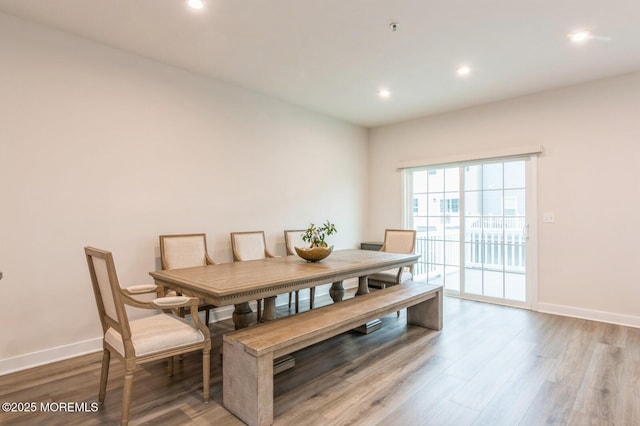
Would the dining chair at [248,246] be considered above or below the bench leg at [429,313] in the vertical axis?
above

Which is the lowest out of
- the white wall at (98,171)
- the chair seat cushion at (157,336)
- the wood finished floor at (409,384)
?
the wood finished floor at (409,384)

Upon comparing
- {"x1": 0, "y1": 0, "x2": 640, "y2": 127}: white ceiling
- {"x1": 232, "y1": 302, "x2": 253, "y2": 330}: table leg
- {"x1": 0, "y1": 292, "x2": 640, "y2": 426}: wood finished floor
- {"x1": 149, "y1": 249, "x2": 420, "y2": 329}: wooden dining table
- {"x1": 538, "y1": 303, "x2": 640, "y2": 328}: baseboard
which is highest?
{"x1": 0, "y1": 0, "x2": 640, "y2": 127}: white ceiling

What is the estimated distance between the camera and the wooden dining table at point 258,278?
2129 mm

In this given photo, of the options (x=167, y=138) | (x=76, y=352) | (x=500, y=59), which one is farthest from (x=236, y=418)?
(x=500, y=59)

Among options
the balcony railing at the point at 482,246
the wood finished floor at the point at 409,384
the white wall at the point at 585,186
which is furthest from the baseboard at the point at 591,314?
the balcony railing at the point at 482,246

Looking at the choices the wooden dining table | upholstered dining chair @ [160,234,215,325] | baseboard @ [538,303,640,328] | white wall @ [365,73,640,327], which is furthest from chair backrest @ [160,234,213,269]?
baseboard @ [538,303,640,328]

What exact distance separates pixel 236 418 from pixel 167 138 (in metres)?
2.72

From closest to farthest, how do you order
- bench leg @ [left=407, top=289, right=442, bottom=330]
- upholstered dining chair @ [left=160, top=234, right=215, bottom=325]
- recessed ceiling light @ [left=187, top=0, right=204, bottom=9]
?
1. recessed ceiling light @ [left=187, top=0, right=204, bottom=9]
2. upholstered dining chair @ [left=160, top=234, right=215, bottom=325]
3. bench leg @ [left=407, top=289, right=442, bottom=330]

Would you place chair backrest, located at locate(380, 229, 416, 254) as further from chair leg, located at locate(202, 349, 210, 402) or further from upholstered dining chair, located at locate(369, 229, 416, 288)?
chair leg, located at locate(202, 349, 210, 402)

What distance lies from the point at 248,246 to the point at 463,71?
10.1ft

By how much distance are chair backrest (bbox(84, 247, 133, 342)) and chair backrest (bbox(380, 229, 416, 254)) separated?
3353 millimetres

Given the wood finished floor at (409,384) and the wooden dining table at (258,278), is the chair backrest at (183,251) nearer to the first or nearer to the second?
the wooden dining table at (258,278)

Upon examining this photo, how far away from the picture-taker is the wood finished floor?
6.46 ft

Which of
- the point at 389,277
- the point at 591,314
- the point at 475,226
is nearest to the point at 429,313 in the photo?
the point at 389,277
